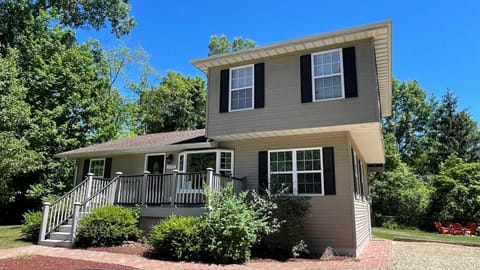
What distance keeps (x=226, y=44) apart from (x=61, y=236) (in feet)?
89.5

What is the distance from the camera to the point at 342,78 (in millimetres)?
9219

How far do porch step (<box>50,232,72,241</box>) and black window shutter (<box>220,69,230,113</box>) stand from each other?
19.9 feet

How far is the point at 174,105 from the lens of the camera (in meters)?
28.6

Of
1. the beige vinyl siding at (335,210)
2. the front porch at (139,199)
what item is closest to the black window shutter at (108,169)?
the front porch at (139,199)

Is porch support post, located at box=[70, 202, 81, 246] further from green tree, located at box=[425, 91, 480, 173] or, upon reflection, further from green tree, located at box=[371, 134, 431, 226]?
green tree, located at box=[425, 91, 480, 173]

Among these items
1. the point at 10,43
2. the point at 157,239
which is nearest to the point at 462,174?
the point at 157,239

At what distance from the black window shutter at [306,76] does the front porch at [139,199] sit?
3.37 meters

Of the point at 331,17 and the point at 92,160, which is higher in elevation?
the point at 331,17

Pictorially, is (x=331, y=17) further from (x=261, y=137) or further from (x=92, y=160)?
(x=92, y=160)

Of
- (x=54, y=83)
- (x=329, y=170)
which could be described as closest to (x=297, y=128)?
(x=329, y=170)

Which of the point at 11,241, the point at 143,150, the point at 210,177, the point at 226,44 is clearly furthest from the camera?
the point at 226,44

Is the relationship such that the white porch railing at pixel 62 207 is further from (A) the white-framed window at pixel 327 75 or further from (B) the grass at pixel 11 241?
(A) the white-framed window at pixel 327 75

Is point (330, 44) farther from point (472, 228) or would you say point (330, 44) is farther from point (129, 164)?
point (472, 228)

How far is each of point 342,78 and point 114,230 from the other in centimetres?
790
